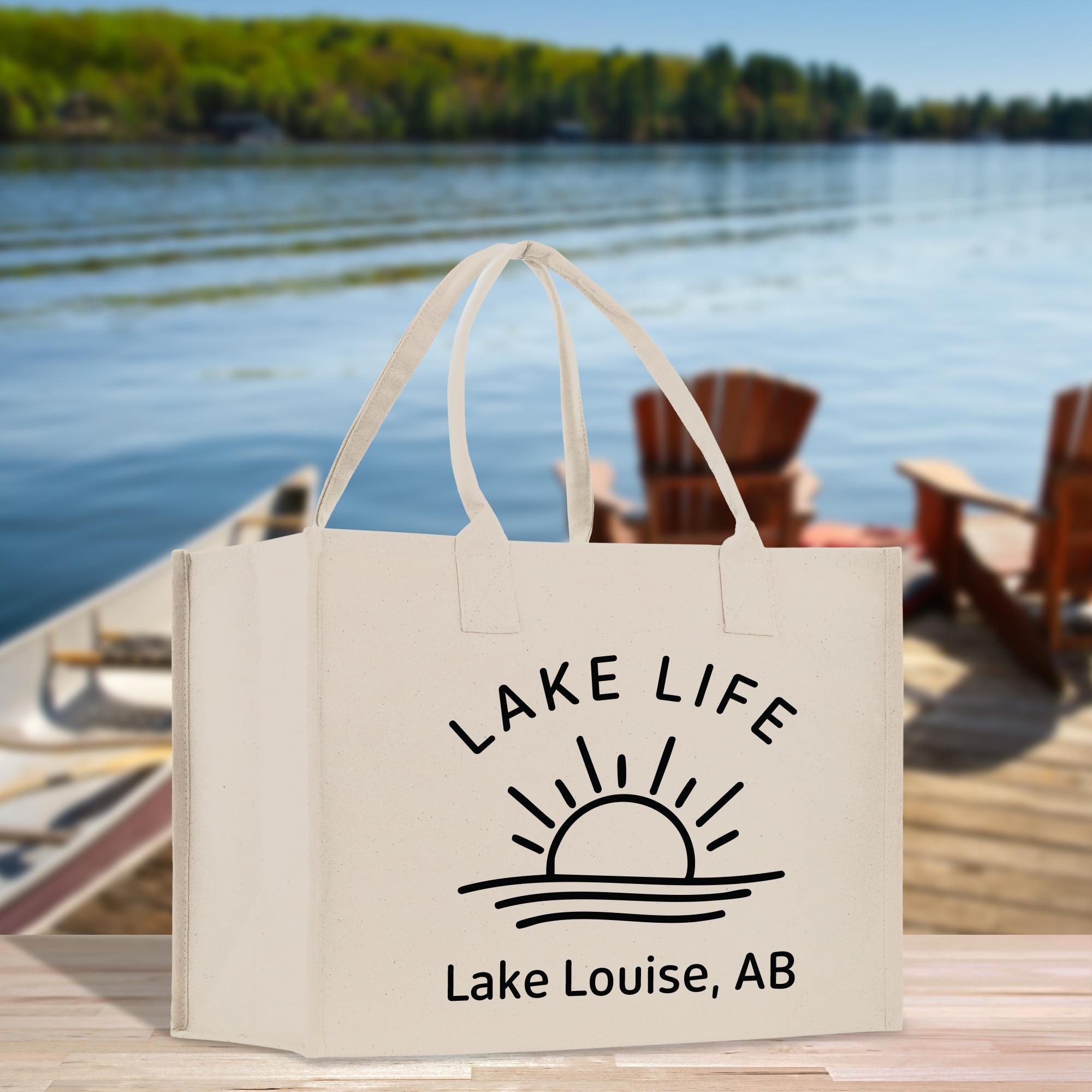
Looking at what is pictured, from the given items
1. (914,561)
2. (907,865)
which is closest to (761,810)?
(907,865)

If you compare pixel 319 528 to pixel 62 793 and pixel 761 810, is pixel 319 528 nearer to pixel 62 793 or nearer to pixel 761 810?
pixel 761 810

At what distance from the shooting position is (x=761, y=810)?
627mm

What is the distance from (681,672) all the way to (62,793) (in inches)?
98.6

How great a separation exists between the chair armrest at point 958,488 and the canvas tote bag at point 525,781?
2569 mm

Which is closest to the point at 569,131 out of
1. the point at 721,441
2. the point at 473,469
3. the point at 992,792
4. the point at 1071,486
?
the point at 721,441

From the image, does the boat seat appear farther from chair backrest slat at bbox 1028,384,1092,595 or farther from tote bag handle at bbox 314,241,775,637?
tote bag handle at bbox 314,241,775,637

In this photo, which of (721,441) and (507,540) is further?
(721,441)

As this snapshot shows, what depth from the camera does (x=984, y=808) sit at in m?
2.63

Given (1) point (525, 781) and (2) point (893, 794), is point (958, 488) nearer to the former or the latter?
(2) point (893, 794)

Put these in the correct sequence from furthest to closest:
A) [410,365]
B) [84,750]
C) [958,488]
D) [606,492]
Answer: [958,488]
[606,492]
[84,750]
[410,365]

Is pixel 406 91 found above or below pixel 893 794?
above

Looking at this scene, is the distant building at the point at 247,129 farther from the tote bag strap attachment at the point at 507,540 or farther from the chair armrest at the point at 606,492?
the tote bag strap attachment at the point at 507,540

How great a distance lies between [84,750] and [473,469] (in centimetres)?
254

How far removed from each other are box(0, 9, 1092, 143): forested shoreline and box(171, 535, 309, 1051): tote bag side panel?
19624 mm
